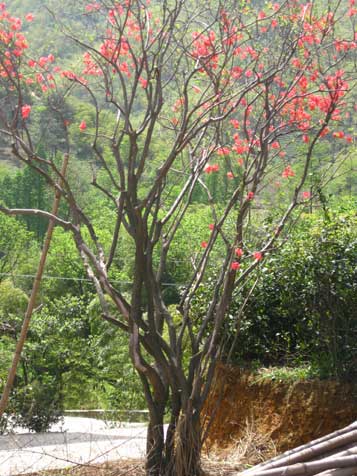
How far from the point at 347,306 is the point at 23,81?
2.64 m

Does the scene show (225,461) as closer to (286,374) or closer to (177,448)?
(177,448)

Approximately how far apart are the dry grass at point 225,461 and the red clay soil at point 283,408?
9 cm

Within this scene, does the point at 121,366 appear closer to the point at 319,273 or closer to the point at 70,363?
the point at 70,363

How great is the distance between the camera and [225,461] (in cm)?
418

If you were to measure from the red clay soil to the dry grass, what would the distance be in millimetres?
87

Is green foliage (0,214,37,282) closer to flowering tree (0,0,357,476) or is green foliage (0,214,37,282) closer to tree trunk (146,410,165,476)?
flowering tree (0,0,357,476)

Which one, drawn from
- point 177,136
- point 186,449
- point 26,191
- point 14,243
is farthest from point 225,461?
point 26,191

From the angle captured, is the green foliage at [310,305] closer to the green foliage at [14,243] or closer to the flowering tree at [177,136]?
the flowering tree at [177,136]

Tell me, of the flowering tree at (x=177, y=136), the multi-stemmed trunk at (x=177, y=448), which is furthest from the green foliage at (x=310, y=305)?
the multi-stemmed trunk at (x=177, y=448)

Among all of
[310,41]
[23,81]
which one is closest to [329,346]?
[310,41]

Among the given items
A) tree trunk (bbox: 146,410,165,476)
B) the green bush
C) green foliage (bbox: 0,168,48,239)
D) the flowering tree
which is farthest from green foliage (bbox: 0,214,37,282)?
tree trunk (bbox: 146,410,165,476)

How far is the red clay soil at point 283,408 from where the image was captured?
14.4ft

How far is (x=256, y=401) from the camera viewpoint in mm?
4711

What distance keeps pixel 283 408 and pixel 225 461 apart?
57 cm
